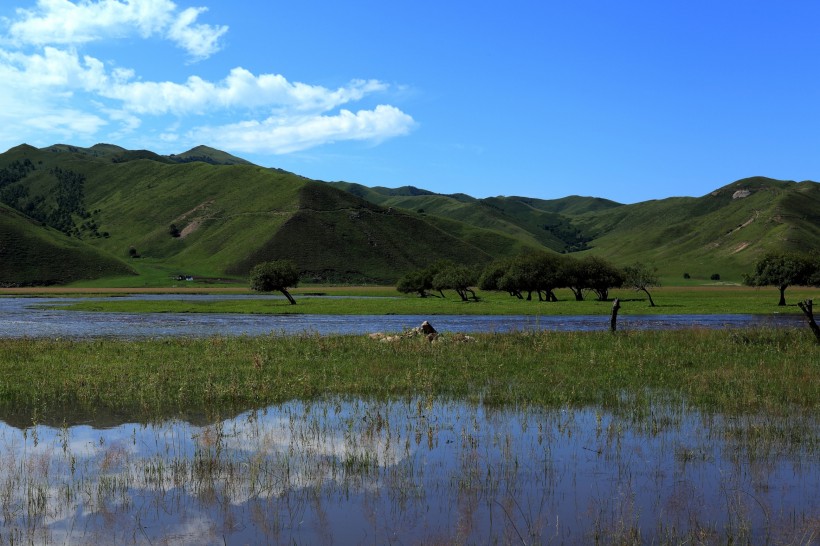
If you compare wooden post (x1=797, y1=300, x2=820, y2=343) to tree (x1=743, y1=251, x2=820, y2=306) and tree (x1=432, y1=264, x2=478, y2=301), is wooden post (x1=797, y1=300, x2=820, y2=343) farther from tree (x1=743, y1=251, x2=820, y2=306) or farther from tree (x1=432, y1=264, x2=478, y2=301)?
tree (x1=432, y1=264, x2=478, y2=301)

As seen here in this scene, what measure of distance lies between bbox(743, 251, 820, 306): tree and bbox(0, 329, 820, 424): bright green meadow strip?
65.1m

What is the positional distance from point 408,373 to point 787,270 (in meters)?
88.6

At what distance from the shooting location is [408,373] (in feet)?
85.4

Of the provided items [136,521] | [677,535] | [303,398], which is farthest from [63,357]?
[677,535]

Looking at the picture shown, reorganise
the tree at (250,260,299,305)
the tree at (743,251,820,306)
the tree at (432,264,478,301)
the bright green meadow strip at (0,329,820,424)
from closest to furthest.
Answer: the bright green meadow strip at (0,329,820,424), the tree at (743,251,820,306), the tree at (250,260,299,305), the tree at (432,264,478,301)

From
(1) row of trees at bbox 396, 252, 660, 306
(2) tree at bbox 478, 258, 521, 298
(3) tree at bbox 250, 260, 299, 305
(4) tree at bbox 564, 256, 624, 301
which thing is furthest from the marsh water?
(2) tree at bbox 478, 258, 521, 298

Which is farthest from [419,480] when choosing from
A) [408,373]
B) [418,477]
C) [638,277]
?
[638,277]

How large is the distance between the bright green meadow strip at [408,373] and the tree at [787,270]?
213 feet

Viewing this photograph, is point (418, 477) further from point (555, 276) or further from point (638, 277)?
point (638, 277)

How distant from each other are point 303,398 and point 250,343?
17.6 meters

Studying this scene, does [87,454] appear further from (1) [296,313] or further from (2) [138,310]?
(2) [138,310]

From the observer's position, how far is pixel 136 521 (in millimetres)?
11578

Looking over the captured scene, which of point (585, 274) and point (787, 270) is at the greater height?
point (787, 270)

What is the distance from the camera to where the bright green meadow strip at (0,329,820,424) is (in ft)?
72.2
